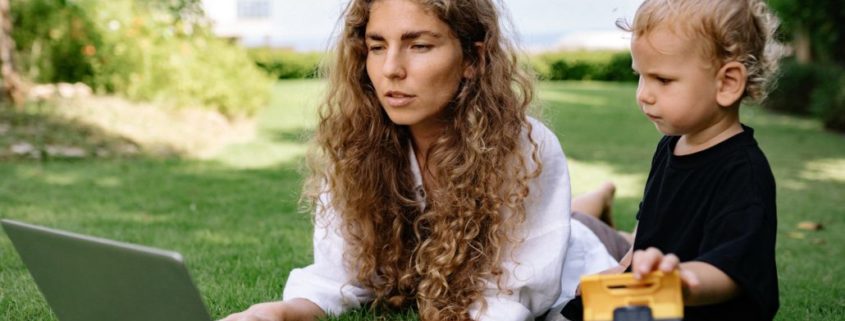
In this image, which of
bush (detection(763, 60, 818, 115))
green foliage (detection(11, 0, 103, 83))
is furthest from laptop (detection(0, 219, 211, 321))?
bush (detection(763, 60, 818, 115))

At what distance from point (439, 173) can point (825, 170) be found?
6.62m

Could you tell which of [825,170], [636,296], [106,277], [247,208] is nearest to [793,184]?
[825,170]

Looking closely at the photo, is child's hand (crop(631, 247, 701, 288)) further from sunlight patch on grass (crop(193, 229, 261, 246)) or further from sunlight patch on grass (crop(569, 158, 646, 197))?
sunlight patch on grass (crop(569, 158, 646, 197))

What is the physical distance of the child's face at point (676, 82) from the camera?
2072 mm

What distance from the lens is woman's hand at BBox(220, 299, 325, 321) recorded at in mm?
2543

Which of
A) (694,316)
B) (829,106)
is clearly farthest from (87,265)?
(829,106)

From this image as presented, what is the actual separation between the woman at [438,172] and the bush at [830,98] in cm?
1060

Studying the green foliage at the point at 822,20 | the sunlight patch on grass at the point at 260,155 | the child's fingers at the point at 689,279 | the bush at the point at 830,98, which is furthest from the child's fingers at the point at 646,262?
the green foliage at the point at 822,20

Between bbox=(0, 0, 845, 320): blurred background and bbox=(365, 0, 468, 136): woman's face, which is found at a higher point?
bbox=(365, 0, 468, 136): woman's face

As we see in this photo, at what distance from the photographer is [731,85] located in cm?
209

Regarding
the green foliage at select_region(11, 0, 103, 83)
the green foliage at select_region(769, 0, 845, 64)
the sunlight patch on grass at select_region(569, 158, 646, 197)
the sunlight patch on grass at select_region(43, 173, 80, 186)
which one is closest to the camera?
the sunlight patch on grass at select_region(43, 173, 80, 186)

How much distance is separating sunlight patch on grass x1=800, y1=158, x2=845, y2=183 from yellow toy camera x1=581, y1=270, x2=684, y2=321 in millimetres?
6580

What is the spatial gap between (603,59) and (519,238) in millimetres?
22268

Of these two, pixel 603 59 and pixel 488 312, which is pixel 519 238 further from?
pixel 603 59
